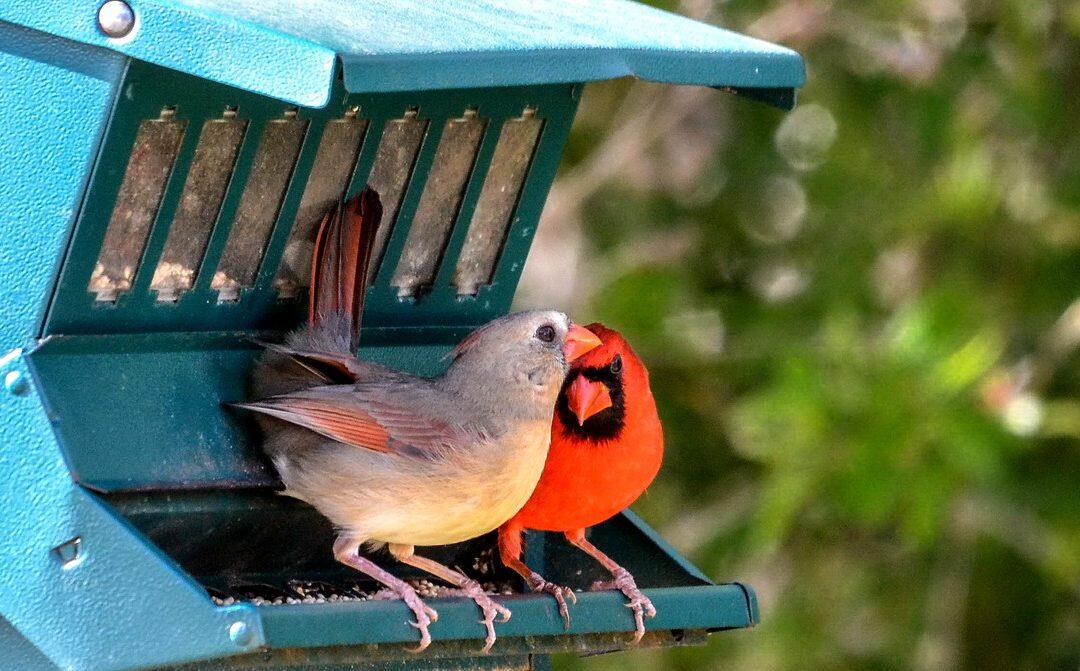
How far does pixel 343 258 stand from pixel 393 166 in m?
0.29

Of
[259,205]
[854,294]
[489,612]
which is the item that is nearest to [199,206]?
[259,205]

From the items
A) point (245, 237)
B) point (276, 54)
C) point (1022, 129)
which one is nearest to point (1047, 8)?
point (1022, 129)

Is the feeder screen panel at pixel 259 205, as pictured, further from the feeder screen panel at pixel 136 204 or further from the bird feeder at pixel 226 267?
the feeder screen panel at pixel 136 204

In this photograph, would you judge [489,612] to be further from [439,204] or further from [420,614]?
[439,204]

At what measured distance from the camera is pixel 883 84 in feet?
22.4

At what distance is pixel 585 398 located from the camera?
411cm

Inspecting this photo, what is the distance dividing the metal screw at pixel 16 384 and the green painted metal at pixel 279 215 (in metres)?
0.13

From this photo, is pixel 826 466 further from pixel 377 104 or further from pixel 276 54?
pixel 276 54

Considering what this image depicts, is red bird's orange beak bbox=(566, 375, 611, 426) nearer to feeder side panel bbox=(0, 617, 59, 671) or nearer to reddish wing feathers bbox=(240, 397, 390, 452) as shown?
reddish wing feathers bbox=(240, 397, 390, 452)

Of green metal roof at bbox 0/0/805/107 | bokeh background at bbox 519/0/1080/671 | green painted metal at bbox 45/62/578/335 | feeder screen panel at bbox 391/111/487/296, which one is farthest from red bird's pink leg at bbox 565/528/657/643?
bokeh background at bbox 519/0/1080/671

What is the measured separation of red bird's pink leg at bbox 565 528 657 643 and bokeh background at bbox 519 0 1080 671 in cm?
175

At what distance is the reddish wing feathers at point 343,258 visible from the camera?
12.4ft

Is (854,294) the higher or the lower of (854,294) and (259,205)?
the lower

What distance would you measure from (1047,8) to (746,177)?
125 cm
